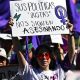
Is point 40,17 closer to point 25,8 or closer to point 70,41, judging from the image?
point 25,8

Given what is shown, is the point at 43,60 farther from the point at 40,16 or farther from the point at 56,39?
the point at 56,39

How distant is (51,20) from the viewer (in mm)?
5309

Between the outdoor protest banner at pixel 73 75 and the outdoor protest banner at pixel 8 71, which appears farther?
the outdoor protest banner at pixel 8 71

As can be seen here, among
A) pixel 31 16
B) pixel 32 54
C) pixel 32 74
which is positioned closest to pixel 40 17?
pixel 31 16

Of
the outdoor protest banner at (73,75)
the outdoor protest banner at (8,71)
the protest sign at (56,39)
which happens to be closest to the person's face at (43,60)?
the outdoor protest banner at (73,75)

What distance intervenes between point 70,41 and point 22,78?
2.35 ft

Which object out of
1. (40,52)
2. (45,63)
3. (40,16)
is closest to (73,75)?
(45,63)

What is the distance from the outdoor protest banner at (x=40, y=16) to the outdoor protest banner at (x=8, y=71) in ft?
1.67

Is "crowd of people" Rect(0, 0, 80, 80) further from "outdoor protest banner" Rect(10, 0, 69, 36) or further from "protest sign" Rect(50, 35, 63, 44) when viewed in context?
"protest sign" Rect(50, 35, 63, 44)

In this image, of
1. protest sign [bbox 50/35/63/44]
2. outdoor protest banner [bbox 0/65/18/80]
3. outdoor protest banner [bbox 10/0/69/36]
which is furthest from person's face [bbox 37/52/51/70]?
protest sign [bbox 50/35/63/44]

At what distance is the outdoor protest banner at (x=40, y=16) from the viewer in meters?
5.18

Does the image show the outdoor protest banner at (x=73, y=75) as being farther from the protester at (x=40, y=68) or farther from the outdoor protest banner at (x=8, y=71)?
the outdoor protest banner at (x=8, y=71)

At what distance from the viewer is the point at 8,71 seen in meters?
5.41

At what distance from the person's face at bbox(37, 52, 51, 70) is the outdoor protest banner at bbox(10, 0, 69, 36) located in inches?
17.5
